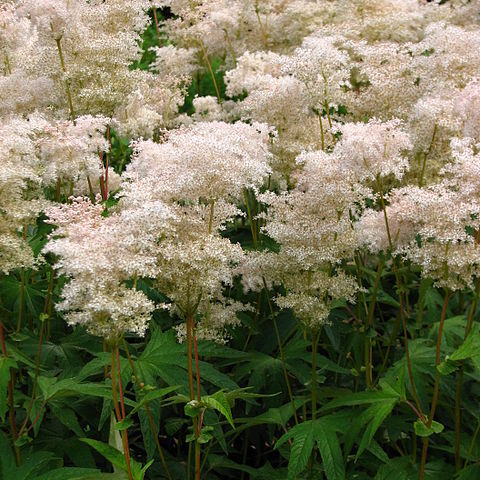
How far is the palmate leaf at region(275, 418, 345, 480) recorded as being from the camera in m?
3.79

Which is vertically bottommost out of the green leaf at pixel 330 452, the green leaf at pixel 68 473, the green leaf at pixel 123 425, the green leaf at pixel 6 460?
the green leaf at pixel 330 452

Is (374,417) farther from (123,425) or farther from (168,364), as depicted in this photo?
(123,425)

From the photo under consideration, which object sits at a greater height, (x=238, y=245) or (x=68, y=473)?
(x=238, y=245)

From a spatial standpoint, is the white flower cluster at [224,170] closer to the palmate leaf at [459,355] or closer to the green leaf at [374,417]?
the palmate leaf at [459,355]

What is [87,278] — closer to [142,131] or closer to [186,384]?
[186,384]

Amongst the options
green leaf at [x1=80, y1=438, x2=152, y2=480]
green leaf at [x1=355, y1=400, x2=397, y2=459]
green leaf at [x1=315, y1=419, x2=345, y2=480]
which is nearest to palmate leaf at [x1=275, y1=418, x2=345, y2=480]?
green leaf at [x1=315, y1=419, x2=345, y2=480]

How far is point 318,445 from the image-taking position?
154 inches

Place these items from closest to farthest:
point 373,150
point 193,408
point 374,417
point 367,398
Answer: point 193,408 < point 374,417 < point 367,398 < point 373,150

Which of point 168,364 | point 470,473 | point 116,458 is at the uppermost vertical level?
point 116,458

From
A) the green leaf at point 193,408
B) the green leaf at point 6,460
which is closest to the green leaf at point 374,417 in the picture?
the green leaf at point 193,408

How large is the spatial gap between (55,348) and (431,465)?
2390mm

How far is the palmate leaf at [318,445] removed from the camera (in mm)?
3795

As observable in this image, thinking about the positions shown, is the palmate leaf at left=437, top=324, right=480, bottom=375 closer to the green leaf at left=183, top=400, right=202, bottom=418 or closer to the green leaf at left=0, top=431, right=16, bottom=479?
the green leaf at left=183, top=400, right=202, bottom=418

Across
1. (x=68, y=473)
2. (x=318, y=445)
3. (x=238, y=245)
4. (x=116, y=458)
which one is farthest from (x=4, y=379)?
(x=318, y=445)
